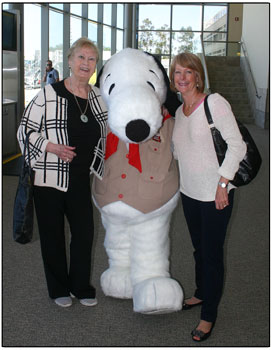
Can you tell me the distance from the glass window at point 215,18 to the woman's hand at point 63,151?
17323mm

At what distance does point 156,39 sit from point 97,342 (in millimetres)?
17393

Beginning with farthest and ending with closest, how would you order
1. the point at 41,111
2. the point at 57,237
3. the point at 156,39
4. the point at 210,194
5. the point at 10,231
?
the point at 156,39
the point at 10,231
the point at 57,237
the point at 41,111
the point at 210,194

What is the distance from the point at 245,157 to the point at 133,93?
25.4 inches

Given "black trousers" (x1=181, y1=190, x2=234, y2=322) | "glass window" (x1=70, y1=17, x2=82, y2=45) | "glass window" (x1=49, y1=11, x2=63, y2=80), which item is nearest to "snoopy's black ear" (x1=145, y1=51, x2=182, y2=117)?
"black trousers" (x1=181, y1=190, x2=234, y2=322)

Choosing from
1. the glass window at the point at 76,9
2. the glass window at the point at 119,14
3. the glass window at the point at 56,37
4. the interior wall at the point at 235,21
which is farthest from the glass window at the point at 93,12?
the interior wall at the point at 235,21

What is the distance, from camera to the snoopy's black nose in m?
2.15

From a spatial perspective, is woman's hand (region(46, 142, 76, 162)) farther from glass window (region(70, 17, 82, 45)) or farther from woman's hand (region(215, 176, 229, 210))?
glass window (region(70, 17, 82, 45))

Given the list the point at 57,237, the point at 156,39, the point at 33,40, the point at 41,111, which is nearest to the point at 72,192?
the point at 57,237

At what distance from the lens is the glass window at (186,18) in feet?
60.5

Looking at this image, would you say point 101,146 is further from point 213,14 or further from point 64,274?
point 213,14

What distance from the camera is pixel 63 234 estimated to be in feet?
8.91

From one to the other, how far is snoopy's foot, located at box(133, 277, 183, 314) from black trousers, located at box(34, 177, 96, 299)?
1.40 ft

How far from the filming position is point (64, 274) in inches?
110

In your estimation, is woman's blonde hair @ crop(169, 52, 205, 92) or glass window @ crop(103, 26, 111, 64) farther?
glass window @ crop(103, 26, 111, 64)
